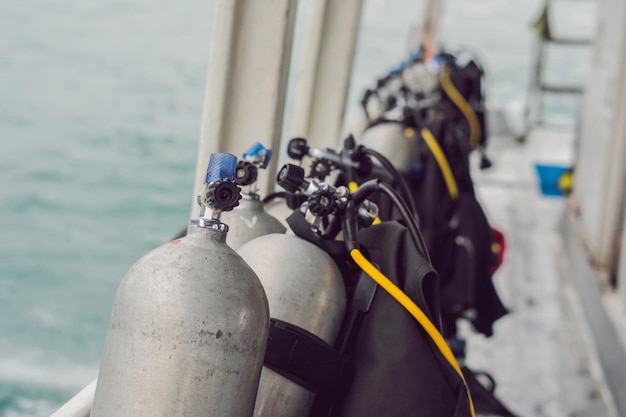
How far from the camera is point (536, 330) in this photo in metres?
4.00

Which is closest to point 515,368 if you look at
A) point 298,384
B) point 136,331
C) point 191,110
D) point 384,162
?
point 384,162

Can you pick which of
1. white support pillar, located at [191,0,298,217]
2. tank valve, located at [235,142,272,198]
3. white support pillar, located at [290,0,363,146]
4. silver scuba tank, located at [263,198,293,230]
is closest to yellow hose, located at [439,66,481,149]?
white support pillar, located at [290,0,363,146]

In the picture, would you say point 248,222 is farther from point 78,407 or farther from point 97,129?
point 97,129

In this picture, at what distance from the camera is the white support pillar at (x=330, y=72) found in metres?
3.24

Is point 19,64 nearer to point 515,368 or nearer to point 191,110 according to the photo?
point 191,110

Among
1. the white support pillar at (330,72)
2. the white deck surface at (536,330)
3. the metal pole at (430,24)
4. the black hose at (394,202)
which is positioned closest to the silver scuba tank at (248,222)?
the black hose at (394,202)

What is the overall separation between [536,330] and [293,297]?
3.08 m

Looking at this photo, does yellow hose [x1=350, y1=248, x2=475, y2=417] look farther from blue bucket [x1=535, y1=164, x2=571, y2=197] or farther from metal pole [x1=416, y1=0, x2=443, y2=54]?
metal pole [x1=416, y1=0, x2=443, y2=54]

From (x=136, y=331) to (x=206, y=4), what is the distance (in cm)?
2028

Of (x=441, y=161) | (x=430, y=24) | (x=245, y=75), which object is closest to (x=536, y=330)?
(x=441, y=161)

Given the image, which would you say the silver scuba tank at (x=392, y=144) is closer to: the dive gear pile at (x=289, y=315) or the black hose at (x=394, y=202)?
the dive gear pile at (x=289, y=315)

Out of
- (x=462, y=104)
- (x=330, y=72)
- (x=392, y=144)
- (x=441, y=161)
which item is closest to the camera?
(x=392, y=144)

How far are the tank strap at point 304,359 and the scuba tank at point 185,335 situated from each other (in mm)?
99

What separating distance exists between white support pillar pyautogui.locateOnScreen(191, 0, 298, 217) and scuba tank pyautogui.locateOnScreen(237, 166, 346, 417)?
2.76 ft
